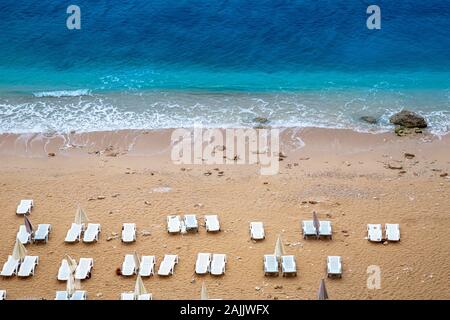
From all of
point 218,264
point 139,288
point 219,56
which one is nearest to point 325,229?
point 218,264

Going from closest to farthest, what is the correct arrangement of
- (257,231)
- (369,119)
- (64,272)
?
(64,272), (257,231), (369,119)

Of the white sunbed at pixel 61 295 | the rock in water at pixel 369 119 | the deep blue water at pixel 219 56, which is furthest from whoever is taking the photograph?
the deep blue water at pixel 219 56

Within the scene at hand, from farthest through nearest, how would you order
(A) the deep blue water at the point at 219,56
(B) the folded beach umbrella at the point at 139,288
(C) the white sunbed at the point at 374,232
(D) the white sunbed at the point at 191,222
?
(A) the deep blue water at the point at 219,56 → (D) the white sunbed at the point at 191,222 → (C) the white sunbed at the point at 374,232 → (B) the folded beach umbrella at the point at 139,288

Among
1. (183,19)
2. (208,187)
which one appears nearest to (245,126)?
(208,187)

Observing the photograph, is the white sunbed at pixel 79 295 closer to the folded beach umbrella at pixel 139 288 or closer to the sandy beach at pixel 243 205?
the sandy beach at pixel 243 205

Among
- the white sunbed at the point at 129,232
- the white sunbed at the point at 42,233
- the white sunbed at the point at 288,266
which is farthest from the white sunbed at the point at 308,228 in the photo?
the white sunbed at the point at 42,233

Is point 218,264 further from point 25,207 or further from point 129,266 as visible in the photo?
point 25,207
